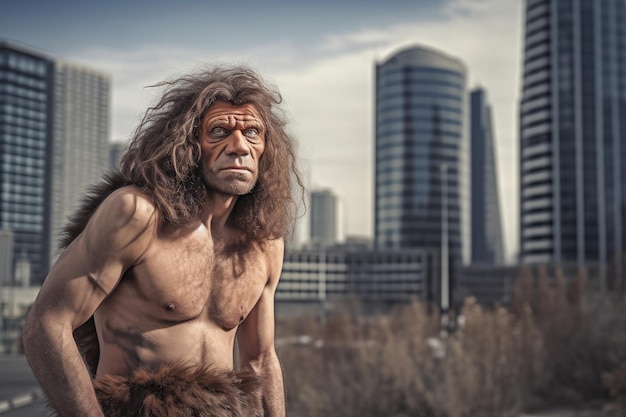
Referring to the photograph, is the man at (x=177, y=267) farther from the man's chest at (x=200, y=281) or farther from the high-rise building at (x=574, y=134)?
the high-rise building at (x=574, y=134)

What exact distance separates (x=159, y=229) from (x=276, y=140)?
1.30 feet

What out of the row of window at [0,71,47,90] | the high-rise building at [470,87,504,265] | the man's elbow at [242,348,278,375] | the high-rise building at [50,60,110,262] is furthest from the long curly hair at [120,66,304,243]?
the high-rise building at [470,87,504,265]

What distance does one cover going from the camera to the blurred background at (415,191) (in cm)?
1375

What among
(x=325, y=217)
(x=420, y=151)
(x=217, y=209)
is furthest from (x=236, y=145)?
(x=325, y=217)

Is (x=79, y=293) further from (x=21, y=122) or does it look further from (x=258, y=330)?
Answer: (x=21, y=122)

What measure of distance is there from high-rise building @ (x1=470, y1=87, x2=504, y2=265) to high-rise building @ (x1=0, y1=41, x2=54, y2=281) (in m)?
91.7

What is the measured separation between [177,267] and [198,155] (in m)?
0.26

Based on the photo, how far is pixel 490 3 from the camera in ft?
241

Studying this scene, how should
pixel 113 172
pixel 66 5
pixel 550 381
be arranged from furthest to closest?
pixel 66 5
pixel 550 381
pixel 113 172

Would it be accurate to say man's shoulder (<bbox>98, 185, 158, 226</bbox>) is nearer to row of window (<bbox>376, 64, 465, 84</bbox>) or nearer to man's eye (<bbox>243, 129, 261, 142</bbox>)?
man's eye (<bbox>243, 129, 261, 142</bbox>)

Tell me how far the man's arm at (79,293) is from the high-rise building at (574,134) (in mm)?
77036

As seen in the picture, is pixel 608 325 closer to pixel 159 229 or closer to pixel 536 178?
pixel 159 229

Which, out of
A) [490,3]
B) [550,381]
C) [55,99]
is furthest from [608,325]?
[55,99]

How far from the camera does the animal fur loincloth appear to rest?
69.4 inches
